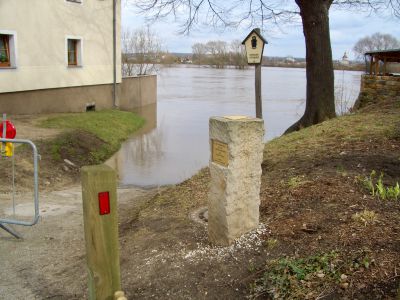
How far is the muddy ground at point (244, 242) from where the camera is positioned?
11.2 feet

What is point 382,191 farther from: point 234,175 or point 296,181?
point 234,175

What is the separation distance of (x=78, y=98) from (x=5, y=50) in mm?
4747

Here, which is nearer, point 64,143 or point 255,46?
point 255,46

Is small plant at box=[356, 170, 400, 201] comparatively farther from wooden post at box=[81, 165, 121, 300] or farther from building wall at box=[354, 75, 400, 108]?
building wall at box=[354, 75, 400, 108]

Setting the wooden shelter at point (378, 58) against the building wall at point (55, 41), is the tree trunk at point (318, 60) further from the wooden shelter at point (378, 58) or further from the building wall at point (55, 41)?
the building wall at point (55, 41)

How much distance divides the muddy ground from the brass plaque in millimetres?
751

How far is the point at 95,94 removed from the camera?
2133cm

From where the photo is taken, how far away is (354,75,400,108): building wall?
12.9 meters

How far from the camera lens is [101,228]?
2.80 metres

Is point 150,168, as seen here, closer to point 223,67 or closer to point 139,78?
point 139,78

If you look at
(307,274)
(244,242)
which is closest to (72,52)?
(244,242)

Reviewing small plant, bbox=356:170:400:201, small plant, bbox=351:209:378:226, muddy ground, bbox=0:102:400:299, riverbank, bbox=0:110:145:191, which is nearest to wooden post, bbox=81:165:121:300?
muddy ground, bbox=0:102:400:299

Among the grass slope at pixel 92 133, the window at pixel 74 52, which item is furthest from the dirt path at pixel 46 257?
the window at pixel 74 52

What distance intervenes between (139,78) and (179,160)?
1414 cm
